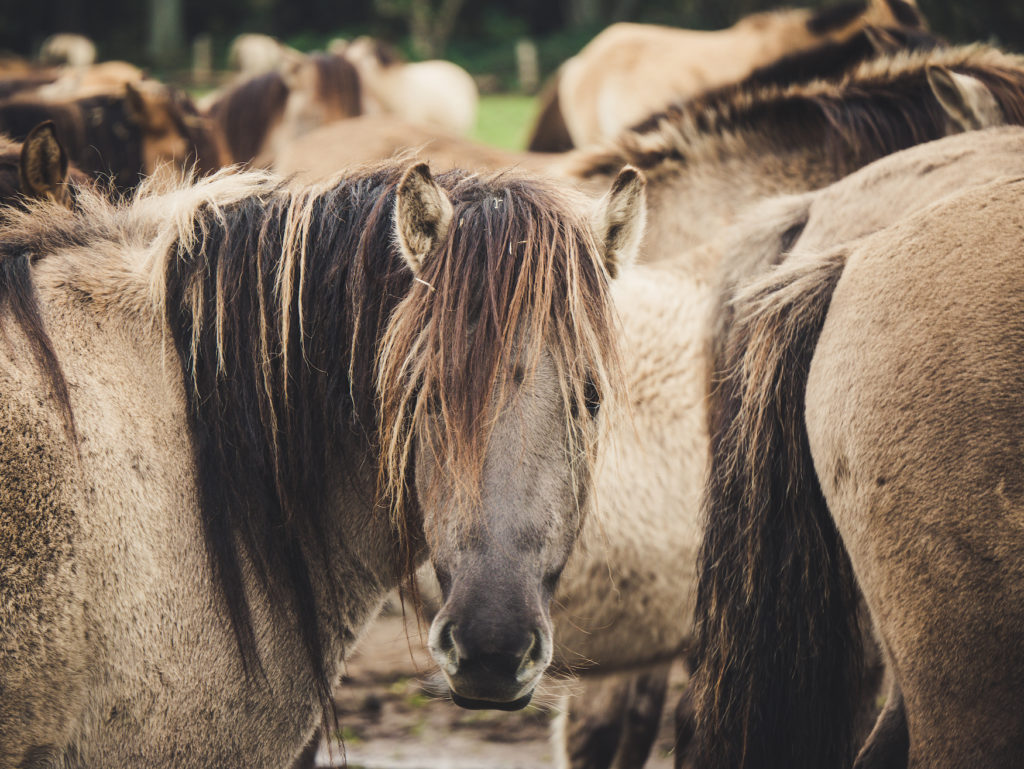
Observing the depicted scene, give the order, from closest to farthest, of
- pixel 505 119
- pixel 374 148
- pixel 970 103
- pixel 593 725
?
pixel 970 103
pixel 593 725
pixel 374 148
pixel 505 119

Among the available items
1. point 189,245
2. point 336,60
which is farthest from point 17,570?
point 336,60

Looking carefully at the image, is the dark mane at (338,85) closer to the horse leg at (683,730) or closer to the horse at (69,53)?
the horse leg at (683,730)

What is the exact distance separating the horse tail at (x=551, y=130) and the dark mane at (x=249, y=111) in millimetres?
2982

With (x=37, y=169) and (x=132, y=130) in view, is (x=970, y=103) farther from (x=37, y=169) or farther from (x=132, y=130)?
(x=132, y=130)

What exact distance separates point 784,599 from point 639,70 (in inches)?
339

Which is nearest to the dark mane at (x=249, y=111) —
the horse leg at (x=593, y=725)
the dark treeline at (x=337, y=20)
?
the horse leg at (x=593, y=725)

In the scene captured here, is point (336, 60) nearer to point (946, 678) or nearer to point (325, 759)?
point (325, 759)

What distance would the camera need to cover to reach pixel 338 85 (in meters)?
9.09

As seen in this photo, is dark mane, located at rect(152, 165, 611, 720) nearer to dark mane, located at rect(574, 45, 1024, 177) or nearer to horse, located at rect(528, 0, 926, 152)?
dark mane, located at rect(574, 45, 1024, 177)

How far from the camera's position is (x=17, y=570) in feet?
5.48

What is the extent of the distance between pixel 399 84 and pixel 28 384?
37.8 ft

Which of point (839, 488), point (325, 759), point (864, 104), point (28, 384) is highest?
point (864, 104)

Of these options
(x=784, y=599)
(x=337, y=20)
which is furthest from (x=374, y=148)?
(x=337, y=20)

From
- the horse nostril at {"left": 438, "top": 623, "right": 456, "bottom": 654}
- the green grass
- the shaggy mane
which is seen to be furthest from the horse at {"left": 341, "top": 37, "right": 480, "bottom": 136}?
the horse nostril at {"left": 438, "top": 623, "right": 456, "bottom": 654}
